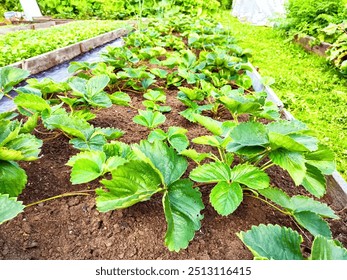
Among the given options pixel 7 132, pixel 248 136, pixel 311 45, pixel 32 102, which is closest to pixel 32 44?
pixel 32 102

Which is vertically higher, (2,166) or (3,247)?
(2,166)

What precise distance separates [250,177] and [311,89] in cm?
290

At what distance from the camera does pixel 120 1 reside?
1067cm

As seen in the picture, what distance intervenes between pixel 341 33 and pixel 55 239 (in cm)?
502

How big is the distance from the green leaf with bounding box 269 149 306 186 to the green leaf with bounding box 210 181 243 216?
171 mm

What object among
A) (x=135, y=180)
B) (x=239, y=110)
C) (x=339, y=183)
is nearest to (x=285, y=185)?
(x=339, y=183)

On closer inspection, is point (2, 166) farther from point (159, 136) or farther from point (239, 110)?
point (239, 110)

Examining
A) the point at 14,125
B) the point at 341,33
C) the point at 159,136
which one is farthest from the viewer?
the point at 341,33

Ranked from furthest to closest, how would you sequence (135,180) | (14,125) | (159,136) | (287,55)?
(287,55), (159,136), (14,125), (135,180)

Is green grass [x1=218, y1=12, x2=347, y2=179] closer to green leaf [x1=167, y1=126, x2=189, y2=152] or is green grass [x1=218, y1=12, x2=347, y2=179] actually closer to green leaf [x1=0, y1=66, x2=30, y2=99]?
green leaf [x1=167, y1=126, x2=189, y2=152]

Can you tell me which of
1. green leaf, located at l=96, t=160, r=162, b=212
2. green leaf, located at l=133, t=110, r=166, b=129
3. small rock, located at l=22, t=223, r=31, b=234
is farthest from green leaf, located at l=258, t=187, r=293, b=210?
small rock, located at l=22, t=223, r=31, b=234

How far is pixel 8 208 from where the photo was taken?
816 mm

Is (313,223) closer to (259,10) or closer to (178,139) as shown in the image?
(178,139)

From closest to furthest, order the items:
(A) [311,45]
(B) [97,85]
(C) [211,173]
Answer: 1. (C) [211,173]
2. (B) [97,85]
3. (A) [311,45]
